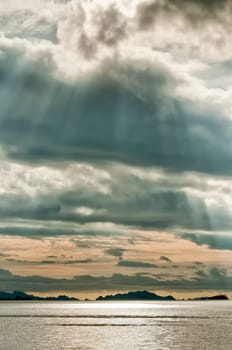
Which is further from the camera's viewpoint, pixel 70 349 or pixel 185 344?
pixel 185 344

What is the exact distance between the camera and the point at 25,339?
595ft

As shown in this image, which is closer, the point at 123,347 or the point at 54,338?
the point at 123,347

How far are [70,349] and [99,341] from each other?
26605 mm

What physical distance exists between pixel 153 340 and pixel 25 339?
36564 millimetres

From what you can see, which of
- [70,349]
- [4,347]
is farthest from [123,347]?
[4,347]

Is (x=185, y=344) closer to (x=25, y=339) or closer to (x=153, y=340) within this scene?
(x=153, y=340)

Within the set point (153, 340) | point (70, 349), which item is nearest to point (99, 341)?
point (153, 340)

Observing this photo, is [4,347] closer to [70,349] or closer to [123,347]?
[70,349]

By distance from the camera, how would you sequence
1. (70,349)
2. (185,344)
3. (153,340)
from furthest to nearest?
1. (153,340)
2. (185,344)
3. (70,349)

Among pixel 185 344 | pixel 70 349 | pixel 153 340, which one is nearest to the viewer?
pixel 70 349

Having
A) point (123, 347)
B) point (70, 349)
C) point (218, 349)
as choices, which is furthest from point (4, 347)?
point (218, 349)

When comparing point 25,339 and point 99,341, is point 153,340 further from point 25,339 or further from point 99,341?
point 25,339

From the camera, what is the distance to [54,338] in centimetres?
18025

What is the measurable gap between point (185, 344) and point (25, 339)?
47.4 m
